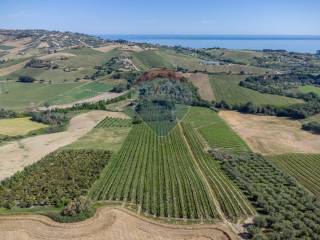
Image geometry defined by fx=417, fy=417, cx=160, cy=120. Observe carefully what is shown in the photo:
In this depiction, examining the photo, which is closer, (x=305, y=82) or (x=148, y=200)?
(x=148, y=200)

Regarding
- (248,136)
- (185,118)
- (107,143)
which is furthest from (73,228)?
(185,118)

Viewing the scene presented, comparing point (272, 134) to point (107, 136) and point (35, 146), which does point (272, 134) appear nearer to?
point (107, 136)

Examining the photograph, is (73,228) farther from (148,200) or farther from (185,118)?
(185,118)

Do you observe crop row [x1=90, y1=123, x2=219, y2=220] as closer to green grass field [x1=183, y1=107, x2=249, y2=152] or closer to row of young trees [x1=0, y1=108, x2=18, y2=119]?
green grass field [x1=183, y1=107, x2=249, y2=152]

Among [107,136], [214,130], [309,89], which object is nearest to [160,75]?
[309,89]

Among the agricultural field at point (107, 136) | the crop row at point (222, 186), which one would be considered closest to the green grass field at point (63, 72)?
the agricultural field at point (107, 136)

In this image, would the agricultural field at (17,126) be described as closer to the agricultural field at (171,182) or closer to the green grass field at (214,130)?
the agricultural field at (171,182)
